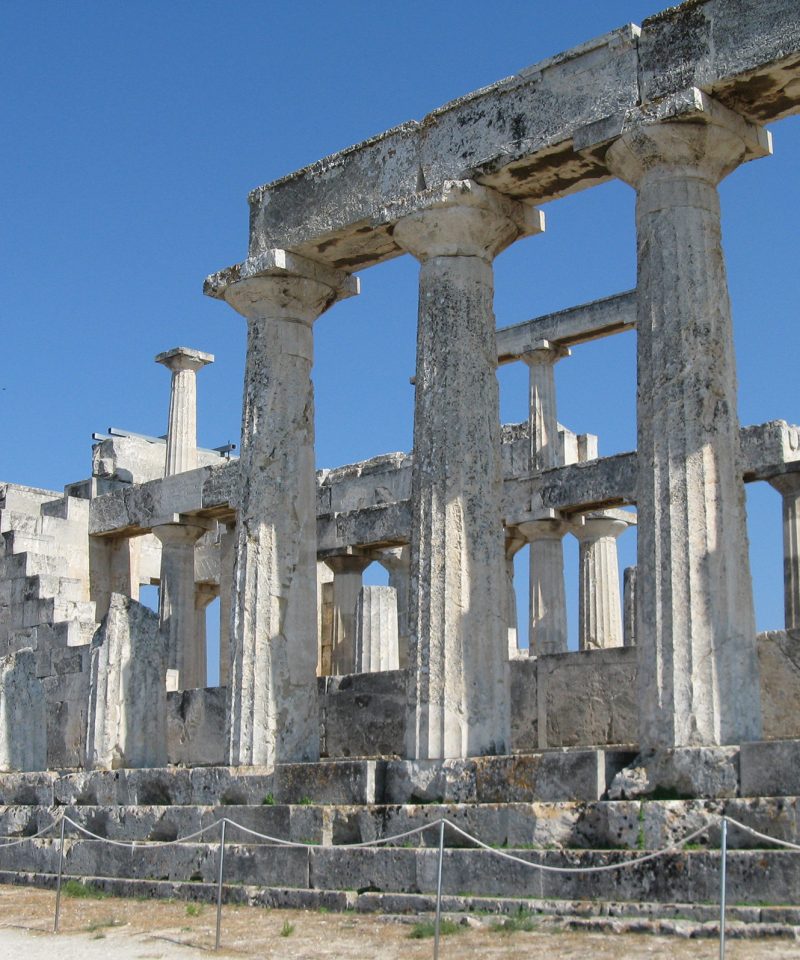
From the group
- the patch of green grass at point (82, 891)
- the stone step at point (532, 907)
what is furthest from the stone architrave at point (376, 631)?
the stone step at point (532, 907)

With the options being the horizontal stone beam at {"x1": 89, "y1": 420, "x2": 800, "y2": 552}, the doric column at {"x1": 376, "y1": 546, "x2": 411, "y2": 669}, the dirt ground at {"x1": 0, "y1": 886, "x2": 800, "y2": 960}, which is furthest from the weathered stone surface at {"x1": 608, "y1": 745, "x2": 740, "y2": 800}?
the doric column at {"x1": 376, "y1": 546, "x2": 411, "y2": 669}

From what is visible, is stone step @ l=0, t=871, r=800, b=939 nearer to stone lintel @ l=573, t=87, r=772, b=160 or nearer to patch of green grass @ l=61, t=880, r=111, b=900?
patch of green grass @ l=61, t=880, r=111, b=900

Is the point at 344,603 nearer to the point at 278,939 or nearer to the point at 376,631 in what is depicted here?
the point at 376,631

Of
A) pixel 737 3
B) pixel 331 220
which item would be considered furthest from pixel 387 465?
pixel 737 3

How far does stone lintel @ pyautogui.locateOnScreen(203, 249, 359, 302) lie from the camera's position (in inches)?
672

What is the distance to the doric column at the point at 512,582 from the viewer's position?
29219mm

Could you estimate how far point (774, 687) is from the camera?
50.4 feet

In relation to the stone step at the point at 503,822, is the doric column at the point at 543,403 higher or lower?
higher

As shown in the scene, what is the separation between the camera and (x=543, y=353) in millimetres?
30594

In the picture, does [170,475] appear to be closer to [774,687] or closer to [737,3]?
[774,687]

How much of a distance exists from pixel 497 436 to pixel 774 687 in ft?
13.0

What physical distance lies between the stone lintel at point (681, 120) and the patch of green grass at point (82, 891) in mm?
9326

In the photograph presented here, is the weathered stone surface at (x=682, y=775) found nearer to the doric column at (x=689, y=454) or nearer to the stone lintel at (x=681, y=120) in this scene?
the doric column at (x=689, y=454)

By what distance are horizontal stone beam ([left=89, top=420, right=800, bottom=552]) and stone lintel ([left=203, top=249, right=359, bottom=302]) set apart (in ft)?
26.4
